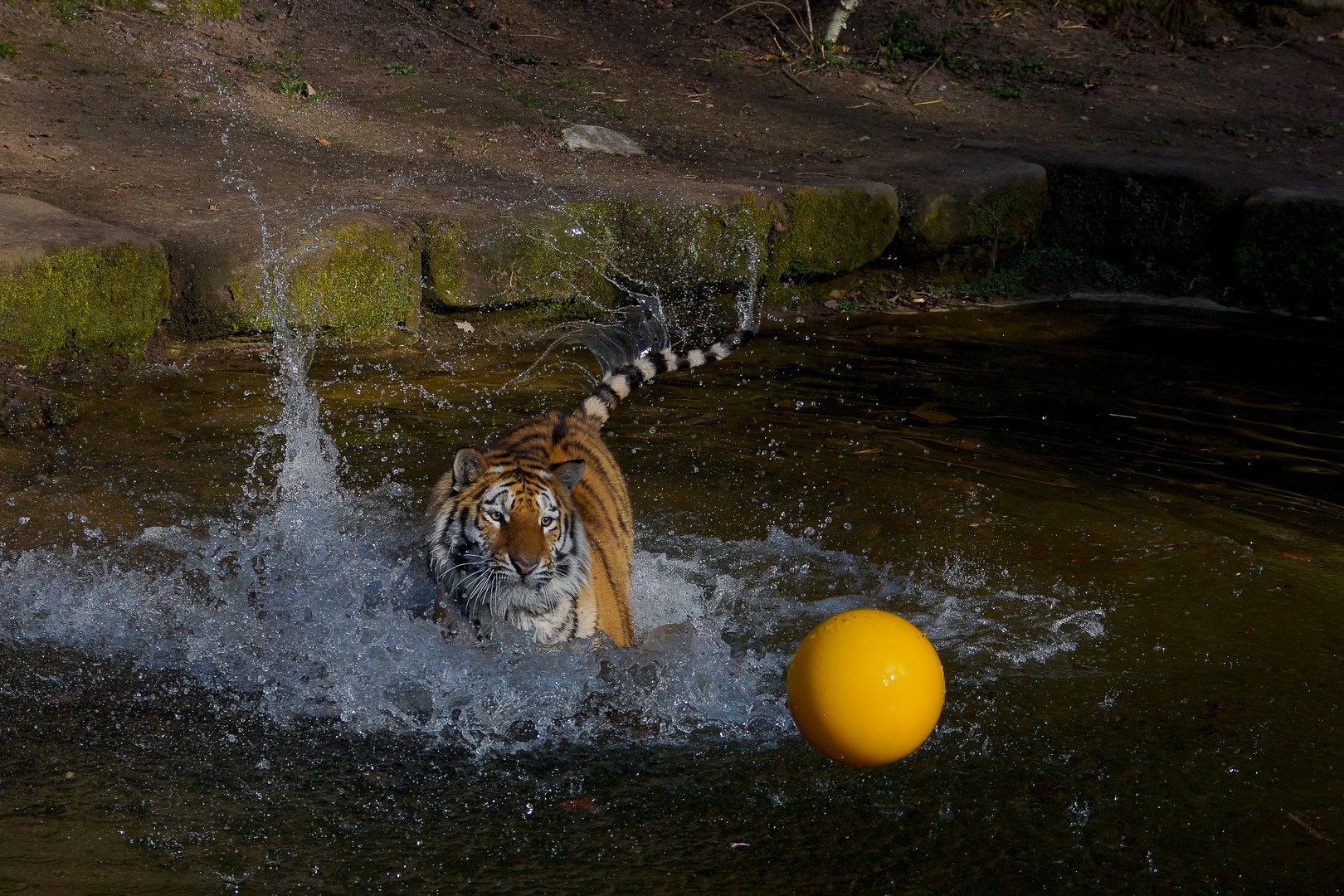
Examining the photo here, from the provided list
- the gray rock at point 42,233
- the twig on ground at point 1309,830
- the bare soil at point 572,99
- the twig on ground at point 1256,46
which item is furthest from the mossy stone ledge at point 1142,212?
the twig on ground at point 1309,830

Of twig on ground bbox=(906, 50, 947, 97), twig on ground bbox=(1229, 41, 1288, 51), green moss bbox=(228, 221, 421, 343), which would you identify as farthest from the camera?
twig on ground bbox=(1229, 41, 1288, 51)

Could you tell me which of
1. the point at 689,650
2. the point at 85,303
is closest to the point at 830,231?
the point at 85,303

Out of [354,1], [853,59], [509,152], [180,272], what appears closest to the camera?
[180,272]

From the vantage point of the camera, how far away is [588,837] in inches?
103

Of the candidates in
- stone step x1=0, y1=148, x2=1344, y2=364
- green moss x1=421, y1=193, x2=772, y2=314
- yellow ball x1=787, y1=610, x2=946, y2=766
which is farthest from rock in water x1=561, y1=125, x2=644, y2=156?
A: yellow ball x1=787, y1=610, x2=946, y2=766

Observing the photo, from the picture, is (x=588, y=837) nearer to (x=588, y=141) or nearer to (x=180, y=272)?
(x=180, y=272)

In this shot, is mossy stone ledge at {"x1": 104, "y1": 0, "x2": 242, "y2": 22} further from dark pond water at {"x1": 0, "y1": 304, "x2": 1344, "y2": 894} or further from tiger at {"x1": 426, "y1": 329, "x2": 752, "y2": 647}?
tiger at {"x1": 426, "y1": 329, "x2": 752, "y2": 647}

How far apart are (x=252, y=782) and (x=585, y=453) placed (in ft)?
5.47

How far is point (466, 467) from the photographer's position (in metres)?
3.46

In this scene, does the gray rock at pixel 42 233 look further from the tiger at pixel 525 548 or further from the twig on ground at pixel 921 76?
the twig on ground at pixel 921 76

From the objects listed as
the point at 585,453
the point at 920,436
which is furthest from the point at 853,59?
the point at 585,453

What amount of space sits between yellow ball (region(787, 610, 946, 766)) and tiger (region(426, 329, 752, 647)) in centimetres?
107

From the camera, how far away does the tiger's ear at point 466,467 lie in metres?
3.42

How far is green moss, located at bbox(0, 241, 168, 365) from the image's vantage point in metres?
5.42
